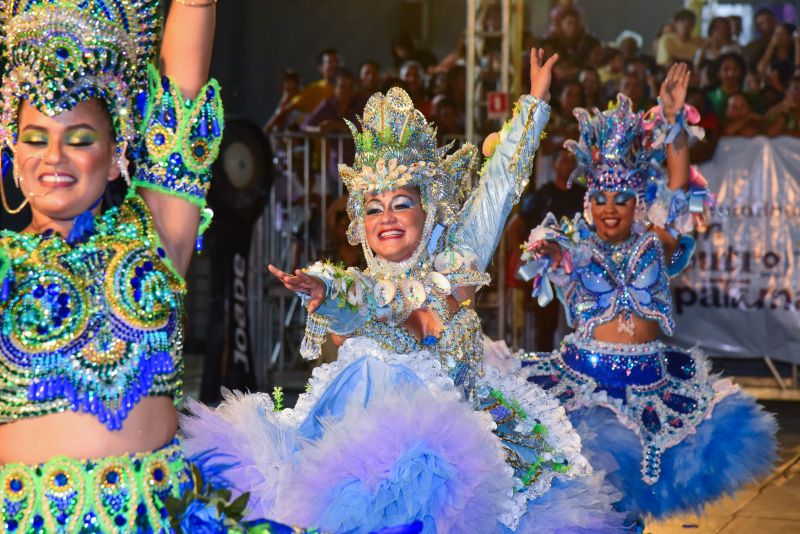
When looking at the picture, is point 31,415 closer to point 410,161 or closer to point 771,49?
point 410,161

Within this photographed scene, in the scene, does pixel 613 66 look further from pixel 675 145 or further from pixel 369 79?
pixel 675 145

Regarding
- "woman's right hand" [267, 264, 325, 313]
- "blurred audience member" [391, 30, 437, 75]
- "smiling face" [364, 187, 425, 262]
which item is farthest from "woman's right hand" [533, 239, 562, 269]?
"blurred audience member" [391, 30, 437, 75]

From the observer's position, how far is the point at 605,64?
1071 centimetres

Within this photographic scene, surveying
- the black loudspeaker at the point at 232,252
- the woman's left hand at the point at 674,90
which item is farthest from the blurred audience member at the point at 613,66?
the woman's left hand at the point at 674,90

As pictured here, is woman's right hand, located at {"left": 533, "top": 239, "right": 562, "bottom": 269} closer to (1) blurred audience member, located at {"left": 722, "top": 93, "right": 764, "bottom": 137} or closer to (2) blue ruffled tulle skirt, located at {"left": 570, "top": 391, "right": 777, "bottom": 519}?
(2) blue ruffled tulle skirt, located at {"left": 570, "top": 391, "right": 777, "bottom": 519}

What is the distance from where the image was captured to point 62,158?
2715 mm

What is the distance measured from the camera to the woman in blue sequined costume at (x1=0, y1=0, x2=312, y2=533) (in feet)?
8.50

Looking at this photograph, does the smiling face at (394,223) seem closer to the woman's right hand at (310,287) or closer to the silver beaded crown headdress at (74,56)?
the woman's right hand at (310,287)

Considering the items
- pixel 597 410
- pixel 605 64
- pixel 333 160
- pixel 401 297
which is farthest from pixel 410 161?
A: pixel 605 64

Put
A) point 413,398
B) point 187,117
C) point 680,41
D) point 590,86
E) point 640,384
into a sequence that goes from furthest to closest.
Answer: point 680,41 → point 590,86 → point 640,384 → point 413,398 → point 187,117

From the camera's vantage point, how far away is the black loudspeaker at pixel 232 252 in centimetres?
903

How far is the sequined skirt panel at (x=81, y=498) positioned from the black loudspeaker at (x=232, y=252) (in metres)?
6.39

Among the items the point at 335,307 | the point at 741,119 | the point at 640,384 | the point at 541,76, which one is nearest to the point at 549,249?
the point at 640,384

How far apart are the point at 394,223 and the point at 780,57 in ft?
23.2
